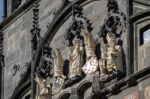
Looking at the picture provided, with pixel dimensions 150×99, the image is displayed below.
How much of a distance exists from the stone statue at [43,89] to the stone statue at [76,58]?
92 centimetres

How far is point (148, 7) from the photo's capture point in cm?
2127

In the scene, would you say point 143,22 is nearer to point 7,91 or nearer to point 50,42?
point 50,42

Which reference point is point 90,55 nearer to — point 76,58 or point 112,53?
point 76,58

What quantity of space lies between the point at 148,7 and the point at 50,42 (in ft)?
12.8

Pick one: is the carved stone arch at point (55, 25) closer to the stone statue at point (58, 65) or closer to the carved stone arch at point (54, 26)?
the carved stone arch at point (54, 26)

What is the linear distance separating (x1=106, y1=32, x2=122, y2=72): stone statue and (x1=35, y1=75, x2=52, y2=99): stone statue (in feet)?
7.88

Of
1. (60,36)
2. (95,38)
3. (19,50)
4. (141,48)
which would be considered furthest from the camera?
(19,50)

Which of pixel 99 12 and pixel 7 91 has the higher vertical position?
pixel 99 12

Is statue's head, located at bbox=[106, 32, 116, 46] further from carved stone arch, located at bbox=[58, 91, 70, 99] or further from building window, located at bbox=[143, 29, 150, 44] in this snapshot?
carved stone arch, located at bbox=[58, 91, 70, 99]

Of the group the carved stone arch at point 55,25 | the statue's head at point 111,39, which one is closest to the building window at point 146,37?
the statue's head at point 111,39

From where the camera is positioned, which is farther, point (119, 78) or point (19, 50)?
point (19, 50)

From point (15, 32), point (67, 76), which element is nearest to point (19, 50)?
point (15, 32)

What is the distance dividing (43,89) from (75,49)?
4.61 feet

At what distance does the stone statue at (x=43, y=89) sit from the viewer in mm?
23500
